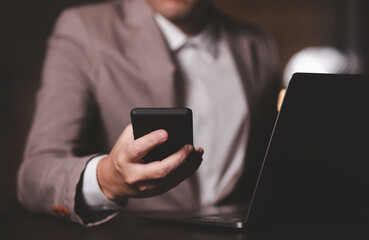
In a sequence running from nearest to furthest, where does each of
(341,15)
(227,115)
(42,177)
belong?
1. (42,177)
2. (227,115)
3. (341,15)

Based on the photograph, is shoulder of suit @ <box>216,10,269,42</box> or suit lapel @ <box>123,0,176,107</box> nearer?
suit lapel @ <box>123,0,176,107</box>

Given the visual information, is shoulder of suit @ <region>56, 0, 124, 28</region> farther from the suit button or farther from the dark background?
the dark background

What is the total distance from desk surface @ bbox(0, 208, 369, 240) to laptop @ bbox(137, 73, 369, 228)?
0.02m

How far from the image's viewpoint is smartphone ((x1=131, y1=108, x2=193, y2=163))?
477 millimetres

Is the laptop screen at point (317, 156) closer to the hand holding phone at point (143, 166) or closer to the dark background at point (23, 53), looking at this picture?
the hand holding phone at point (143, 166)

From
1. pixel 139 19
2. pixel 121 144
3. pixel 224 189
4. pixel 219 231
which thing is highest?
pixel 139 19

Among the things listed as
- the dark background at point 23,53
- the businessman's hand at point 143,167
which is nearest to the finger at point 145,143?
the businessman's hand at point 143,167

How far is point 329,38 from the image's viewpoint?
3953mm

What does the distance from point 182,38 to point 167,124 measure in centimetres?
70

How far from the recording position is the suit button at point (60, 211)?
0.66 meters

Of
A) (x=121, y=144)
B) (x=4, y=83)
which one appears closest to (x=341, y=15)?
(x=4, y=83)

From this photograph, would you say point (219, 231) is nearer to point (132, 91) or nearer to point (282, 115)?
point (282, 115)

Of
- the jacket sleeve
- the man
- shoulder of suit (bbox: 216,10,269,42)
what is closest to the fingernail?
the man

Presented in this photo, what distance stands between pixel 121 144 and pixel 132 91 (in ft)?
1.61
